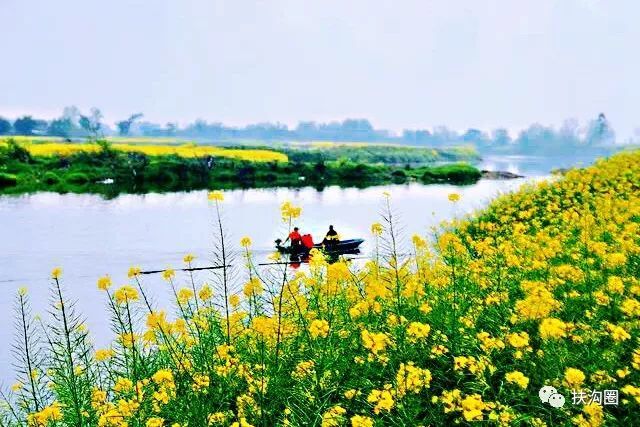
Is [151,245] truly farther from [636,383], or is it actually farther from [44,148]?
[44,148]

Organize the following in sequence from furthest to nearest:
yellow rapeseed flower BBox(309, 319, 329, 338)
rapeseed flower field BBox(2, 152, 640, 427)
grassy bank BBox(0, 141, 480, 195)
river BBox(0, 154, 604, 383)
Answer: grassy bank BBox(0, 141, 480, 195) → river BBox(0, 154, 604, 383) → yellow rapeseed flower BBox(309, 319, 329, 338) → rapeseed flower field BBox(2, 152, 640, 427)

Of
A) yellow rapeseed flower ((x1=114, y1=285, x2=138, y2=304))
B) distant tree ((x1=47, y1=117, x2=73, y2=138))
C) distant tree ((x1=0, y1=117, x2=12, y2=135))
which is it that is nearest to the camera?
yellow rapeseed flower ((x1=114, y1=285, x2=138, y2=304))

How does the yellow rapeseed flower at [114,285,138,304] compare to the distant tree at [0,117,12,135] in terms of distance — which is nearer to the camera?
the yellow rapeseed flower at [114,285,138,304]

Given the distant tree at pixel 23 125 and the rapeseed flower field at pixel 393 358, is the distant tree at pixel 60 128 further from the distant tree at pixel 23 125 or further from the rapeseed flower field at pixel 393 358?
the rapeseed flower field at pixel 393 358

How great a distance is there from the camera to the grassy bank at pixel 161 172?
209 feet

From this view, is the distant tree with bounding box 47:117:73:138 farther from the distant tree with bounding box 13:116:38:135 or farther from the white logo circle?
the white logo circle

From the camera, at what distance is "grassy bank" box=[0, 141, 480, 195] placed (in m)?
63.8

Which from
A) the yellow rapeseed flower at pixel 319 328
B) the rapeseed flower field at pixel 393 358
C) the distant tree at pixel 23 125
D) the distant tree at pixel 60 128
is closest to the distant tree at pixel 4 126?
the distant tree at pixel 23 125

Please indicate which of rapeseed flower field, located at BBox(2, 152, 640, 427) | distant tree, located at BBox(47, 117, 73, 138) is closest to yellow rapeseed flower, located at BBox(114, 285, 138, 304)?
rapeseed flower field, located at BBox(2, 152, 640, 427)

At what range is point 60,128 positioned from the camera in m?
164

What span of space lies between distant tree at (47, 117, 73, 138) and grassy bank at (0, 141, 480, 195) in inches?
3401

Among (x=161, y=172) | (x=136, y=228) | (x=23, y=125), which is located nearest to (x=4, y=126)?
(x=23, y=125)

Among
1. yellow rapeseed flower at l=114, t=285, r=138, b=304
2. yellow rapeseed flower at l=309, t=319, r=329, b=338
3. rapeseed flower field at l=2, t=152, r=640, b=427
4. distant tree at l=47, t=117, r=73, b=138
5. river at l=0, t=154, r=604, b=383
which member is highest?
distant tree at l=47, t=117, r=73, b=138

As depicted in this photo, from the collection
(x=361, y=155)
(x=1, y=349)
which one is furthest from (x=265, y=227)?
(x=361, y=155)
